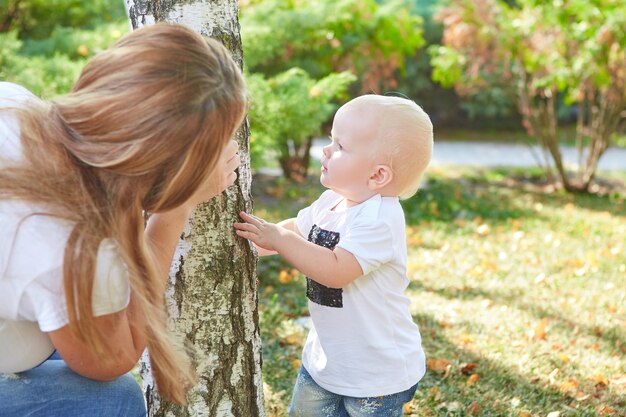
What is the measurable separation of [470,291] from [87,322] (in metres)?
3.42

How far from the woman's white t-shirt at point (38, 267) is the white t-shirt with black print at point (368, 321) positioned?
717mm

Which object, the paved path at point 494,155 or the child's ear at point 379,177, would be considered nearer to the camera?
the child's ear at point 379,177

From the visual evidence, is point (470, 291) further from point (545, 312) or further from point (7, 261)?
point (7, 261)

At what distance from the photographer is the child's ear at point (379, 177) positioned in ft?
6.83

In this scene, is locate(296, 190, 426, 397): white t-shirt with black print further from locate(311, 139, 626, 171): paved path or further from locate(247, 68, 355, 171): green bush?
locate(311, 139, 626, 171): paved path

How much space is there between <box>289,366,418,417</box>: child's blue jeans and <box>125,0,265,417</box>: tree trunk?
18cm

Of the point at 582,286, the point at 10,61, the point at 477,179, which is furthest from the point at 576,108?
the point at 10,61

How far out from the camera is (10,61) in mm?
4941

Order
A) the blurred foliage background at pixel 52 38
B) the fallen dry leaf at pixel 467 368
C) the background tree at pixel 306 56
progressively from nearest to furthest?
the fallen dry leaf at pixel 467 368
the blurred foliage background at pixel 52 38
the background tree at pixel 306 56

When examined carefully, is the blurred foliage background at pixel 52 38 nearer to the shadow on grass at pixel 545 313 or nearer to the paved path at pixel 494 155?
the shadow on grass at pixel 545 313

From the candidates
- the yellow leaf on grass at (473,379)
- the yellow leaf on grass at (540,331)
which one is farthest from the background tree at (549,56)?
the yellow leaf on grass at (473,379)

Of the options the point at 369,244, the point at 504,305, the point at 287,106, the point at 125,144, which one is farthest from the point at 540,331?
the point at 125,144

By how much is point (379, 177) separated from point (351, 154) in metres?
0.11

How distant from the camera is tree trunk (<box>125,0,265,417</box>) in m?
2.03
